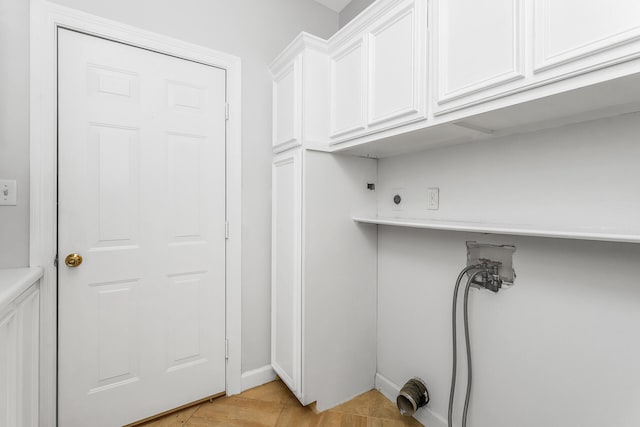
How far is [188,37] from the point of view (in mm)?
1688

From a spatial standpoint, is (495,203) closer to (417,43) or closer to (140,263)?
(417,43)

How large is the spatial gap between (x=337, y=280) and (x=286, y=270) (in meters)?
0.32

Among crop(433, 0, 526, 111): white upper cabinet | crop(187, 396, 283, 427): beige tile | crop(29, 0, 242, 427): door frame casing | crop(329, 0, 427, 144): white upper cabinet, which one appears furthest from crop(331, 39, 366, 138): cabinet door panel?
crop(187, 396, 283, 427): beige tile

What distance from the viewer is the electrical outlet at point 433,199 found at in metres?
1.54

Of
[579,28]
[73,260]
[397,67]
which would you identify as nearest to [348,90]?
[397,67]

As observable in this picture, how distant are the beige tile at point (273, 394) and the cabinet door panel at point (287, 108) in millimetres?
1586

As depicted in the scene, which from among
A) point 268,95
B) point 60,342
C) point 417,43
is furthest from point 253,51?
point 60,342

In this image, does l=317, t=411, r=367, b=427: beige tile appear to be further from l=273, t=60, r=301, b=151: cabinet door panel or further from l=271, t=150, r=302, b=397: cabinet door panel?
l=273, t=60, r=301, b=151: cabinet door panel

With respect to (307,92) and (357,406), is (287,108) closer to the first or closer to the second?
(307,92)

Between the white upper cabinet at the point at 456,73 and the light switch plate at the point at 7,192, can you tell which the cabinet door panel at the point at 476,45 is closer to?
the white upper cabinet at the point at 456,73

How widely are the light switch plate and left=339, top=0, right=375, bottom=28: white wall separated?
89.9 inches

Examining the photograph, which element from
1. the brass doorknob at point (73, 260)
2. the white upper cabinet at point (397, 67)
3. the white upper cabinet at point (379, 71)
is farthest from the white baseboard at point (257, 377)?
the white upper cabinet at point (397, 67)

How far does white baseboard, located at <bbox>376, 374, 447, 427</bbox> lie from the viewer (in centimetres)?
153

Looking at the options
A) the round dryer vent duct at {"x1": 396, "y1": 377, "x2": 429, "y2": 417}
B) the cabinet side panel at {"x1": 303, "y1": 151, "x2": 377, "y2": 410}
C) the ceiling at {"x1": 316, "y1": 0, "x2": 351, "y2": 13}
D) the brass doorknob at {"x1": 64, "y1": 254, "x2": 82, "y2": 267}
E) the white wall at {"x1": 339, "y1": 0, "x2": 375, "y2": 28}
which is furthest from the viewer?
the ceiling at {"x1": 316, "y1": 0, "x2": 351, "y2": 13}
